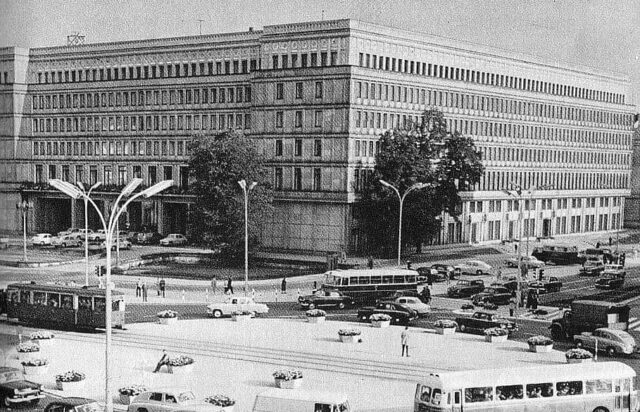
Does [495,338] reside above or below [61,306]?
below

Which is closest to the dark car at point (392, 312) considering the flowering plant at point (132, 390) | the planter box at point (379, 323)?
the planter box at point (379, 323)

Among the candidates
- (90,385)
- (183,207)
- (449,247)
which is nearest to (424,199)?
(449,247)

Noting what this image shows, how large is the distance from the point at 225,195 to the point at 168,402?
50.0m

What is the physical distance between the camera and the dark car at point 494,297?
65125 mm

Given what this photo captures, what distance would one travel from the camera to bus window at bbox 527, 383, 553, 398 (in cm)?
3400

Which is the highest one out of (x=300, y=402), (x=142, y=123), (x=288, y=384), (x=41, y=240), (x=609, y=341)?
(x=142, y=123)

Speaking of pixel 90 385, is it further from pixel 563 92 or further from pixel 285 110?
pixel 563 92

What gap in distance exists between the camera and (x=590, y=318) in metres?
51.3

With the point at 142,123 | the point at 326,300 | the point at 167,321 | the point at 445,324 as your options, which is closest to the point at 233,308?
the point at 167,321

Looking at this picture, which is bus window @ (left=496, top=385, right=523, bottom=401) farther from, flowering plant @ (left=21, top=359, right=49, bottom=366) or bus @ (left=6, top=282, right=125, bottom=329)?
bus @ (left=6, top=282, right=125, bottom=329)

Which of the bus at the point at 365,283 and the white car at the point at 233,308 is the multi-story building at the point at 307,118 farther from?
the white car at the point at 233,308

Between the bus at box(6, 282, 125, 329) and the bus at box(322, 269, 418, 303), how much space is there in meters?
16.9

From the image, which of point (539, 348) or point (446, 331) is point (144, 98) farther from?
point (539, 348)

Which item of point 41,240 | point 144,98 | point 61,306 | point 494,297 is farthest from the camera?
point 144,98
